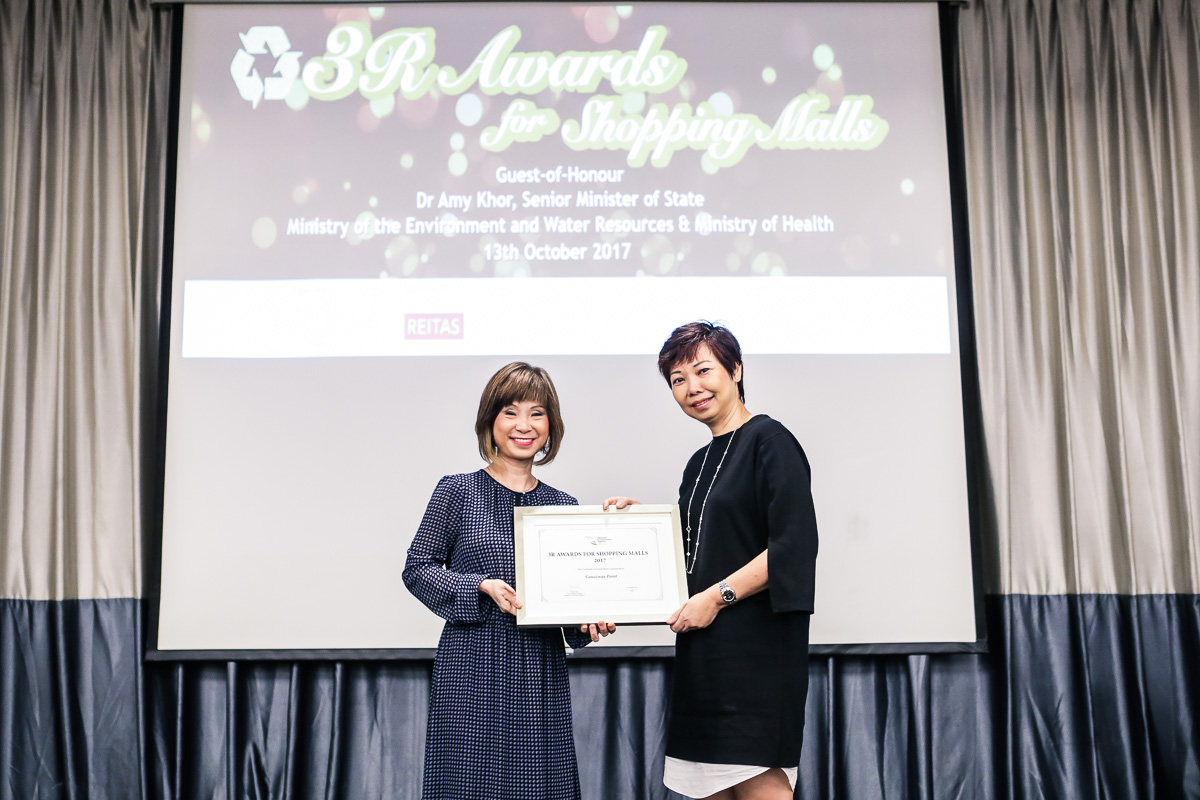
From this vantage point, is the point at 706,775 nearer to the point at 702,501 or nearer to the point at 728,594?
the point at 728,594

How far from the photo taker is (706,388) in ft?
6.52

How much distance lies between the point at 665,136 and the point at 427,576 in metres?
1.80

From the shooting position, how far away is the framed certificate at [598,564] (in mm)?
1913

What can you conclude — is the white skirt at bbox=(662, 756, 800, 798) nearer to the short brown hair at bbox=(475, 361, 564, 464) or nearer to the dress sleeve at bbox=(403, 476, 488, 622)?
the dress sleeve at bbox=(403, 476, 488, 622)

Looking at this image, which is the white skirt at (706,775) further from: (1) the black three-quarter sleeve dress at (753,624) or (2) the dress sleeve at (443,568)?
(2) the dress sleeve at (443,568)

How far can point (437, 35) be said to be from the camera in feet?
10.4

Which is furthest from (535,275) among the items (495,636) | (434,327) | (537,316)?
(495,636)

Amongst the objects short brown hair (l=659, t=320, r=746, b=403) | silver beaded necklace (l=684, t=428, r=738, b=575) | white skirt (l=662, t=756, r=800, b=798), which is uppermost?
short brown hair (l=659, t=320, r=746, b=403)

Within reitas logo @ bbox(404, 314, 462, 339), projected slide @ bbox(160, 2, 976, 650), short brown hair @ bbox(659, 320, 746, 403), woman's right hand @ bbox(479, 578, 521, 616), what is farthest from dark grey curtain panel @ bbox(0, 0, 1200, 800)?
short brown hair @ bbox(659, 320, 746, 403)

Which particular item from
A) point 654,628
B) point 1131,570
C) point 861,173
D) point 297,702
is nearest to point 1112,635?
point 1131,570

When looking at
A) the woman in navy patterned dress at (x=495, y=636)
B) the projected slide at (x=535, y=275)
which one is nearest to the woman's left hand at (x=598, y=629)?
the woman in navy patterned dress at (x=495, y=636)

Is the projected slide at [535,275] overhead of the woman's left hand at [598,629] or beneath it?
overhead

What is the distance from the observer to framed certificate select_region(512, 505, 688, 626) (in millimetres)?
1913

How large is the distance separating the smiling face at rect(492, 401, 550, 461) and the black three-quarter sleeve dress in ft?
1.28
